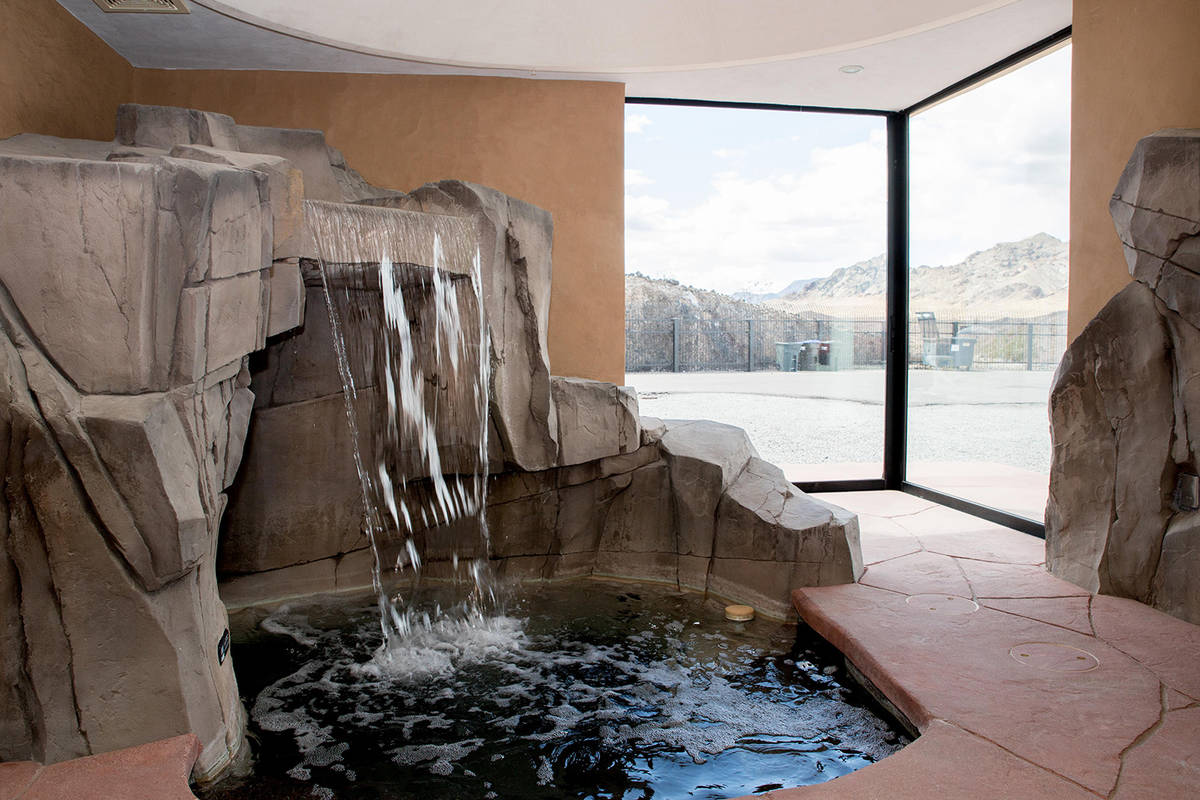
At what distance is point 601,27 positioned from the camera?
4477 millimetres

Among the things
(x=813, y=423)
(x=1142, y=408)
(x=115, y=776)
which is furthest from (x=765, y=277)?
(x=115, y=776)

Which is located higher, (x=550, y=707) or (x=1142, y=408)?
(x=1142, y=408)

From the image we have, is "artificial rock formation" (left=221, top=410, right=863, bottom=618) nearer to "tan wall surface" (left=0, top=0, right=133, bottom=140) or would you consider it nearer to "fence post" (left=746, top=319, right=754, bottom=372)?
"fence post" (left=746, top=319, right=754, bottom=372)

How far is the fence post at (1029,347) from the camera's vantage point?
16.2 feet

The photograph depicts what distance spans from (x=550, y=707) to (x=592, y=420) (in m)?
1.59

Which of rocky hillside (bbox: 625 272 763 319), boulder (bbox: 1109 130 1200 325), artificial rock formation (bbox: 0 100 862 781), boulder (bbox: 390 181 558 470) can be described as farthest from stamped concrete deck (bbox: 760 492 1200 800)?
rocky hillside (bbox: 625 272 763 319)

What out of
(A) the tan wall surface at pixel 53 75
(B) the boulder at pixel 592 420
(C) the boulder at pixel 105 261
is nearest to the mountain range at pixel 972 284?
(B) the boulder at pixel 592 420

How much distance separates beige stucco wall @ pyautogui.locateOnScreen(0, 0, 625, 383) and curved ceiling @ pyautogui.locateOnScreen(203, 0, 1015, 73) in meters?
0.31

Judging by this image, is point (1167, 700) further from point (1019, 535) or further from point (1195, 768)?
point (1019, 535)

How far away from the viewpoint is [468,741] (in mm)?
2527

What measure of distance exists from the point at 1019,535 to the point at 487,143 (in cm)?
411

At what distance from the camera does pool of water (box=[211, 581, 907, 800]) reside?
2322 mm

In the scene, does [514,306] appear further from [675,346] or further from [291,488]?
[675,346]

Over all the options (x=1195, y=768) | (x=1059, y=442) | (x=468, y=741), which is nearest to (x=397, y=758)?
(x=468, y=741)
